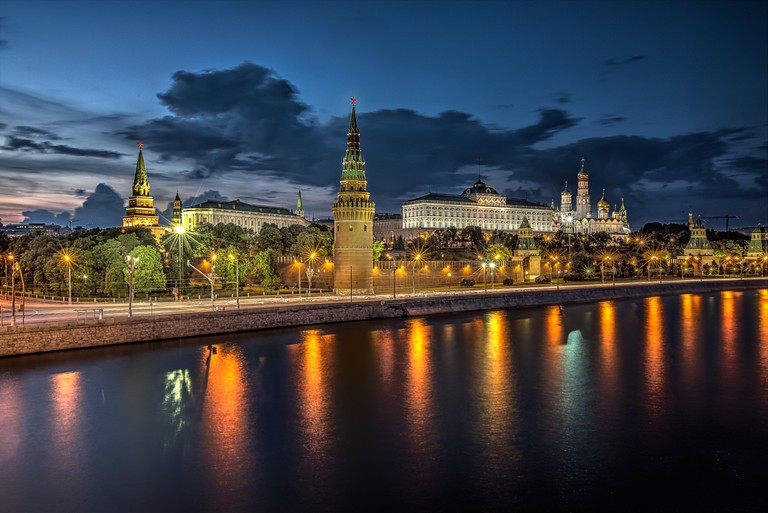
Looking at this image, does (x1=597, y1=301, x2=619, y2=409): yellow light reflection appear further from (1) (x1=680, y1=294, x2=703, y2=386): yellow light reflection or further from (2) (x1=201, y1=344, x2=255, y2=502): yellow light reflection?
(2) (x1=201, y1=344, x2=255, y2=502): yellow light reflection

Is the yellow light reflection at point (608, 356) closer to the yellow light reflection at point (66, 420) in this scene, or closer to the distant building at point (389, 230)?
the yellow light reflection at point (66, 420)

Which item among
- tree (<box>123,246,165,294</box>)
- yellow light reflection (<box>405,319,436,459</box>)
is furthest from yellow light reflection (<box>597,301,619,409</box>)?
tree (<box>123,246,165,294</box>)

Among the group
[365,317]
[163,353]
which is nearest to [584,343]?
[365,317]

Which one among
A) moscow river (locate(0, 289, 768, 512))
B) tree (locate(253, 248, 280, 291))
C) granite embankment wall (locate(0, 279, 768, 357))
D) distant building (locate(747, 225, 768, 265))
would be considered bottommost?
moscow river (locate(0, 289, 768, 512))

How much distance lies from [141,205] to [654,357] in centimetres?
10770

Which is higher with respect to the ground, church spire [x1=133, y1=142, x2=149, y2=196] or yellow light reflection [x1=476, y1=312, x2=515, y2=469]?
church spire [x1=133, y1=142, x2=149, y2=196]

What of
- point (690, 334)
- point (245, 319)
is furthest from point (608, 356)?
point (245, 319)

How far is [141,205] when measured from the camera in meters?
129

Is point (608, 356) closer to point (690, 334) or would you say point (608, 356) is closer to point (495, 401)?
point (690, 334)

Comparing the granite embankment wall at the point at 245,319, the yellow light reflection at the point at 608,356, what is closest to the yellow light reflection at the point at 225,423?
the granite embankment wall at the point at 245,319

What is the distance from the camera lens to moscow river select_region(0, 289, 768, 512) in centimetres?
2089

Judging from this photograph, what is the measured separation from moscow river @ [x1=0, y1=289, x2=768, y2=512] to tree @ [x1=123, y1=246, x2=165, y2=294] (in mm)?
20524

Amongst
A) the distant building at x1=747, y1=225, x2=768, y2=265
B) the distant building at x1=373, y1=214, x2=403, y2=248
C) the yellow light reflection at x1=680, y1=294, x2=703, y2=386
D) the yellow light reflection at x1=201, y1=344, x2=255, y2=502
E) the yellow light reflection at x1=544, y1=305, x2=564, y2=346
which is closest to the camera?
the yellow light reflection at x1=201, y1=344, x2=255, y2=502

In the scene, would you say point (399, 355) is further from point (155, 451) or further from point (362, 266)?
point (362, 266)
